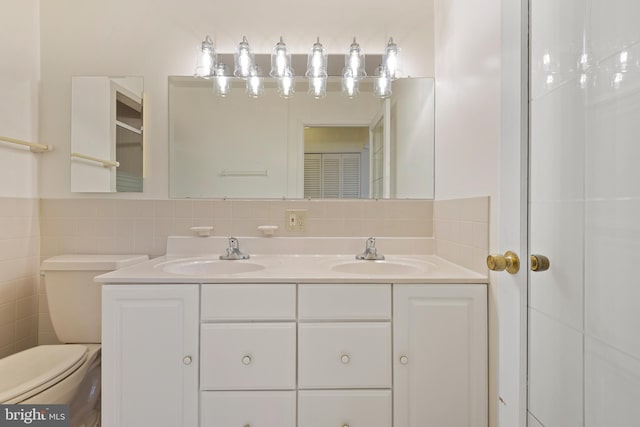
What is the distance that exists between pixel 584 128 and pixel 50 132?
2214mm

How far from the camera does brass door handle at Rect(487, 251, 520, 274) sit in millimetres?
696

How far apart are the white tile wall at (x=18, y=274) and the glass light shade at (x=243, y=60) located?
1.26 m

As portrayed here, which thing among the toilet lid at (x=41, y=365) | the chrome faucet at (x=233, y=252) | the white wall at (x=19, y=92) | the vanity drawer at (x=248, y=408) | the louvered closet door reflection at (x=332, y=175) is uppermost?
the white wall at (x=19, y=92)

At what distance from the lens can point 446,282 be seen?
115cm

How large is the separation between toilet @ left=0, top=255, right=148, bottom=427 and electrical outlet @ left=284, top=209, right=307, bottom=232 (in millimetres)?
758

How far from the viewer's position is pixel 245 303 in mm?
1146

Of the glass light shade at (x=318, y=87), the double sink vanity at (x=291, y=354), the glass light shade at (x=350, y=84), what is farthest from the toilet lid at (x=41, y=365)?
the glass light shade at (x=350, y=84)

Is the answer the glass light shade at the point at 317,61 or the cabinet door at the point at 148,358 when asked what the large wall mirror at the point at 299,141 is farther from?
the cabinet door at the point at 148,358

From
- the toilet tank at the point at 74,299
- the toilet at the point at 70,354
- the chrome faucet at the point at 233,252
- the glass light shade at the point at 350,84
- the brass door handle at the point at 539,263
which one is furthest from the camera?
the glass light shade at the point at 350,84

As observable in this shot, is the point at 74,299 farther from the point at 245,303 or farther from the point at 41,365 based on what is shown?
the point at 245,303

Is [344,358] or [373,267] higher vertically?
[373,267]

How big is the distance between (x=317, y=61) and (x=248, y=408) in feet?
5.28

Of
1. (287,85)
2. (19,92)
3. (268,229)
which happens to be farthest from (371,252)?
(19,92)

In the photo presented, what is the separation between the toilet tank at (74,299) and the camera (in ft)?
4.59
